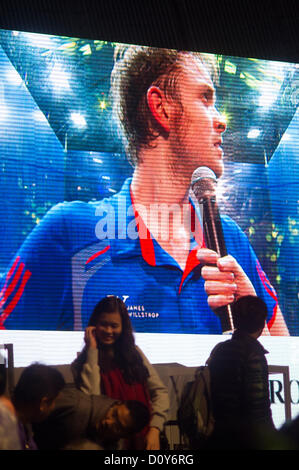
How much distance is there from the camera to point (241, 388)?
2.26 meters

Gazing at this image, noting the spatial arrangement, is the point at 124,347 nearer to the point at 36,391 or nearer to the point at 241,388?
the point at 36,391

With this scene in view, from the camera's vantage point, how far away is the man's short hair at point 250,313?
2.37m

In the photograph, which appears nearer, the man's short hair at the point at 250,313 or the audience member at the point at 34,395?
the audience member at the point at 34,395

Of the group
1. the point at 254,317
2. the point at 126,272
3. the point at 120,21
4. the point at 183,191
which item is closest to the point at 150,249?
the point at 126,272

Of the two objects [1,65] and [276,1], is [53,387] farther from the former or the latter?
[276,1]

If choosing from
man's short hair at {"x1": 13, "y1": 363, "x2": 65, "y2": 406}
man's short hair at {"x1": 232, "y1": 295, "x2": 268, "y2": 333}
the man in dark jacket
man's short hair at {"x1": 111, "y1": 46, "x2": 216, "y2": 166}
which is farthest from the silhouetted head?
man's short hair at {"x1": 111, "y1": 46, "x2": 216, "y2": 166}

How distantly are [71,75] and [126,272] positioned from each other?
0.86 metres

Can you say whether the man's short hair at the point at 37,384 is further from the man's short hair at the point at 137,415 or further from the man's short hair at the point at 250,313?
the man's short hair at the point at 250,313

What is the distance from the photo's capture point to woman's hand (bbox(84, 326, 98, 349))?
2.22m

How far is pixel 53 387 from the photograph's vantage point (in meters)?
2.15

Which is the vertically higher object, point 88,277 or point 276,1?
point 276,1

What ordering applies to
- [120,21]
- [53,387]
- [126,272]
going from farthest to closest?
[120,21]
[126,272]
[53,387]

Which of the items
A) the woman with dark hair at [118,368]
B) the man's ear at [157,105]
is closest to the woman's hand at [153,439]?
the woman with dark hair at [118,368]

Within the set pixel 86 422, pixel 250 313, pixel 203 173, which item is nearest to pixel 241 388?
pixel 250 313
